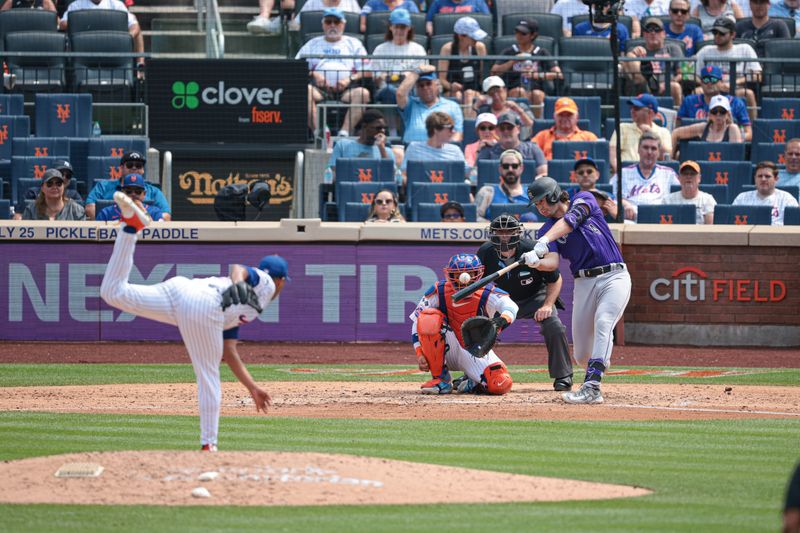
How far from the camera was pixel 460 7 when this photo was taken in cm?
1980

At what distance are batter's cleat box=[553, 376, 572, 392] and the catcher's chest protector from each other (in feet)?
3.68

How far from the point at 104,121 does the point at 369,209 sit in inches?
169

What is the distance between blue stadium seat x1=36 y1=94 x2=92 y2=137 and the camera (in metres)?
17.4

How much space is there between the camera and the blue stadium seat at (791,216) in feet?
52.4

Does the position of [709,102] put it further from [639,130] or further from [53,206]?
[53,206]

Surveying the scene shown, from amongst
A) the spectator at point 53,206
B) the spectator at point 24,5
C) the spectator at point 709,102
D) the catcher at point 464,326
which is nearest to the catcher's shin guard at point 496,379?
the catcher at point 464,326

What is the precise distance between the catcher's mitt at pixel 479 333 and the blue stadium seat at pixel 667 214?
596 cm

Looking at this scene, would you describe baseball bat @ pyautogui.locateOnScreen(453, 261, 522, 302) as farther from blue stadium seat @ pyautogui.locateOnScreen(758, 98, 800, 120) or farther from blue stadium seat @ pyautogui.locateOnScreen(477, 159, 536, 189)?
blue stadium seat @ pyautogui.locateOnScreen(758, 98, 800, 120)

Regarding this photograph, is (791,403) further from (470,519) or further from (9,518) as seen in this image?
(9,518)

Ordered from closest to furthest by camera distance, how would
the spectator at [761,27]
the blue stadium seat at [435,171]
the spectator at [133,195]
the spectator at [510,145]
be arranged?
1. the spectator at [133,195]
2. the blue stadium seat at [435,171]
3. the spectator at [510,145]
4. the spectator at [761,27]

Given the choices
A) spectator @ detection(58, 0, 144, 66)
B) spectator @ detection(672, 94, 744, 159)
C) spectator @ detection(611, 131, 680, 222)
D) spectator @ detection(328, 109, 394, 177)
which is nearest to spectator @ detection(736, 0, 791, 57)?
spectator @ detection(672, 94, 744, 159)

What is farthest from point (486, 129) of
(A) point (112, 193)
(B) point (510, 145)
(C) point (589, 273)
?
(C) point (589, 273)

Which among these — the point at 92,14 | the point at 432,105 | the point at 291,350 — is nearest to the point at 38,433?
the point at 291,350

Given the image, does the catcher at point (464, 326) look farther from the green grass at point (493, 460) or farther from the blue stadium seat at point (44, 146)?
the blue stadium seat at point (44, 146)
